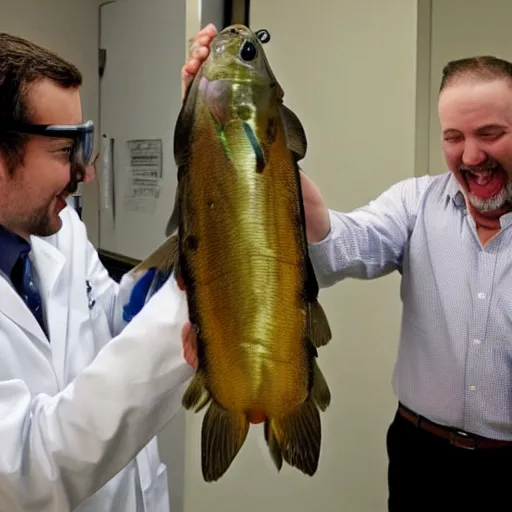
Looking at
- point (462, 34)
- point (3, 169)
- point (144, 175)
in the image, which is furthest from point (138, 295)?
point (144, 175)

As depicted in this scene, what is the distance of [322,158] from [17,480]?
47.8 inches

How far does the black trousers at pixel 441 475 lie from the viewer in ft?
4.46

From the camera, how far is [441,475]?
143 cm

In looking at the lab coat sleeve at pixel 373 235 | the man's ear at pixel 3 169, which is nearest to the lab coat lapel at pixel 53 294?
the man's ear at pixel 3 169

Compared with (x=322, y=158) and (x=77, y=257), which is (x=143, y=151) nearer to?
(x=322, y=158)

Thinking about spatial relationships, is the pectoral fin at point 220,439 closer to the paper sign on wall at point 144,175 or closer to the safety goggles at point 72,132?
the safety goggles at point 72,132

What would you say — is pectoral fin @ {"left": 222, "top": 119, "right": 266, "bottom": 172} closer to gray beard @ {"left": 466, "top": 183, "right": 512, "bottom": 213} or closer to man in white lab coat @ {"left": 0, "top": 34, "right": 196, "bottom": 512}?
man in white lab coat @ {"left": 0, "top": 34, "right": 196, "bottom": 512}

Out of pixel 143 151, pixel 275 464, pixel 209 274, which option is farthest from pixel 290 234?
pixel 143 151

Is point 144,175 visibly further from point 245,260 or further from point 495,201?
point 245,260

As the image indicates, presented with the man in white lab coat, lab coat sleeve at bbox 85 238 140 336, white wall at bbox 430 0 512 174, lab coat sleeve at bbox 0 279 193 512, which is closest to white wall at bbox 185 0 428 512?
white wall at bbox 430 0 512 174

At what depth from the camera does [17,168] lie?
1.09m

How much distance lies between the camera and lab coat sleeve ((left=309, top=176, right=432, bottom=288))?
46.0 inches

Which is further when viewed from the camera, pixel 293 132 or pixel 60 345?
pixel 60 345

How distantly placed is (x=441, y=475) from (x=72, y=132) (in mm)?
1054
